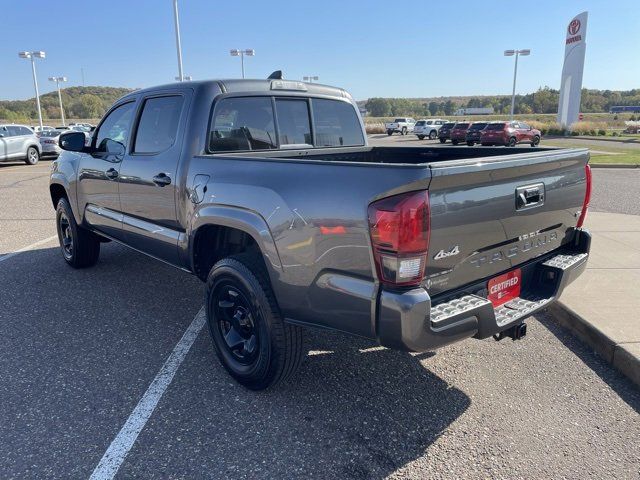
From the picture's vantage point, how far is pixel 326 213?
2.42m

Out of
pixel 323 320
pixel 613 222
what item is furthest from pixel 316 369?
pixel 613 222

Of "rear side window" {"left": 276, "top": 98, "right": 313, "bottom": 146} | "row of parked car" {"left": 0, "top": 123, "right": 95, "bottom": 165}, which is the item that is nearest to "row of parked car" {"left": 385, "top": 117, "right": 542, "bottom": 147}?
"row of parked car" {"left": 0, "top": 123, "right": 95, "bottom": 165}

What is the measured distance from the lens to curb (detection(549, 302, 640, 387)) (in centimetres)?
326

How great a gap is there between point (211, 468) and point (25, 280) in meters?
3.96

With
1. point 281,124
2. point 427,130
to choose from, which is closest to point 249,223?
point 281,124

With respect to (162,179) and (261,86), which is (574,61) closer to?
(261,86)

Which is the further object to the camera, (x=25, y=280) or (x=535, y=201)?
(x=25, y=280)

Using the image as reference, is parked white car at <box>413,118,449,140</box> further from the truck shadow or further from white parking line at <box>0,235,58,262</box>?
the truck shadow

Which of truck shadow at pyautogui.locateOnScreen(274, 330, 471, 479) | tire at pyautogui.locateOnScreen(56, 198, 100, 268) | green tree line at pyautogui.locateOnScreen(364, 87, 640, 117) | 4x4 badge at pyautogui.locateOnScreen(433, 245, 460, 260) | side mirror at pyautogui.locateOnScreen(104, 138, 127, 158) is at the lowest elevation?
truck shadow at pyautogui.locateOnScreen(274, 330, 471, 479)

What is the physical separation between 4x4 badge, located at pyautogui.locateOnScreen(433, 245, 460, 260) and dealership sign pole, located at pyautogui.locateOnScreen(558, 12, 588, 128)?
137ft

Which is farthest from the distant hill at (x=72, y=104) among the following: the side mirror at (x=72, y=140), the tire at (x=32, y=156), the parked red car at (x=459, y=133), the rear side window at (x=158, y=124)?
the rear side window at (x=158, y=124)

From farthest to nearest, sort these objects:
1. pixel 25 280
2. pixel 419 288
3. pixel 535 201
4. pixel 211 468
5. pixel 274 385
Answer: pixel 25 280, pixel 274 385, pixel 535 201, pixel 211 468, pixel 419 288

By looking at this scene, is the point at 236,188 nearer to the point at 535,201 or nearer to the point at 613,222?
the point at 535,201

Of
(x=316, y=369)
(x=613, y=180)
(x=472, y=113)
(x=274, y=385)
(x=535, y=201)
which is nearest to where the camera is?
(x=535, y=201)
